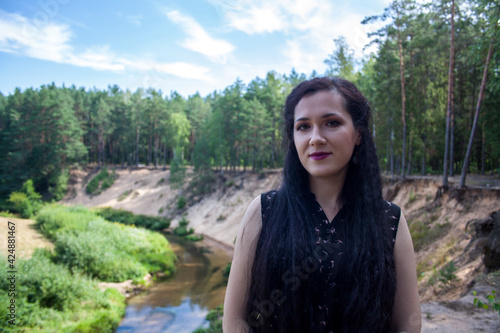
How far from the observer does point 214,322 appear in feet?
46.9

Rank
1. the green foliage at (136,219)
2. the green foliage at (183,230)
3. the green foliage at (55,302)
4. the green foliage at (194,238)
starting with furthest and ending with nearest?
the green foliage at (136,219) → the green foliage at (183,230) → the green foliage at (194,238) → the green foliage at (55,302)

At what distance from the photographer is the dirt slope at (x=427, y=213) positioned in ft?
22.8

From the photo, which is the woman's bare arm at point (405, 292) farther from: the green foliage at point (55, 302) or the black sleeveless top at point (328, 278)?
the green foliage at point (55, 302)

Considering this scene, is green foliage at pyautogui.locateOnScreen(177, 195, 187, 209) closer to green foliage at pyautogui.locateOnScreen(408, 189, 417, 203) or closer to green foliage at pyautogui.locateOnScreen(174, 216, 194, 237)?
green foliage at pyautogui.locateOnScreen(174, 216, 194, 237)

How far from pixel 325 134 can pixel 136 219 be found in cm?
3926

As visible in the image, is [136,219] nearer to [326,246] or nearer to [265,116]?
→ [265,116]

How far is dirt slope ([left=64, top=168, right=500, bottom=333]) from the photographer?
6.96 m

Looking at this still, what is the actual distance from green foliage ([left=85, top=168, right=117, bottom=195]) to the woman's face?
53570mm

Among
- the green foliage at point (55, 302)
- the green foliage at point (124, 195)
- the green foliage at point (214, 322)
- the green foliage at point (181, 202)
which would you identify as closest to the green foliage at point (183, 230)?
the green foliage at point (181, 202)

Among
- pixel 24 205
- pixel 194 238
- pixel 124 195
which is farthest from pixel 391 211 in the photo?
pixel 124 195

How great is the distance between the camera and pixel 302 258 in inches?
69.2

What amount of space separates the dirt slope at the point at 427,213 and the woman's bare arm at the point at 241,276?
1167 mm

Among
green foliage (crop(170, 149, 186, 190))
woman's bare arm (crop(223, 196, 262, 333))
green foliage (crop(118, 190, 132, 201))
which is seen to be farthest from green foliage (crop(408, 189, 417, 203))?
green foliage (crop(118, 190, 132, 201))

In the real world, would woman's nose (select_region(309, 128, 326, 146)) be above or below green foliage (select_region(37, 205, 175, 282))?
above
